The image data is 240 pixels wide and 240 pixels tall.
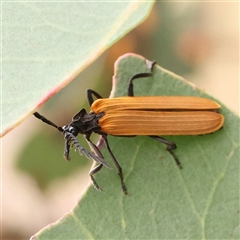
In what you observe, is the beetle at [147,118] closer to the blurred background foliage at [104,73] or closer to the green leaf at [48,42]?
the green leaf at [48,42]

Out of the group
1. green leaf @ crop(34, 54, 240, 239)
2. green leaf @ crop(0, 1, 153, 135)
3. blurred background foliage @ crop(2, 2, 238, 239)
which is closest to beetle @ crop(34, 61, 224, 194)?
green leaf @ crop(34, 54, 240, 239)

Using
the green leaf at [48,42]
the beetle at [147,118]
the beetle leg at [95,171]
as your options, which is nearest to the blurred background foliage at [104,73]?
the beetle at [147,118]

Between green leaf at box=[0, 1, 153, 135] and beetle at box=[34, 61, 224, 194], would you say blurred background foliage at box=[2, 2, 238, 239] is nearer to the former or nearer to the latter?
beetle at box=[34, 61, 224, 194]

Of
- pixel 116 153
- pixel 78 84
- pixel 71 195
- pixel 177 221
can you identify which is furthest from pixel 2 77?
pixel 71 195

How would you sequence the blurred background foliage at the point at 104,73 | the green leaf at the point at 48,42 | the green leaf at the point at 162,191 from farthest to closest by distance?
the blurred background foliage at the point at 104,73 < the green leaf at the point at 162,191 < the green leaf at the point at 48,42

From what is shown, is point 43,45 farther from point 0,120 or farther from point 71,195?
point 71,195

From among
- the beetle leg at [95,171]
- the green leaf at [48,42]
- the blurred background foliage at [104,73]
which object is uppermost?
the green leaf at [48,42]

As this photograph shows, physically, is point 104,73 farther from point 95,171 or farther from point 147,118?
point 95,171
